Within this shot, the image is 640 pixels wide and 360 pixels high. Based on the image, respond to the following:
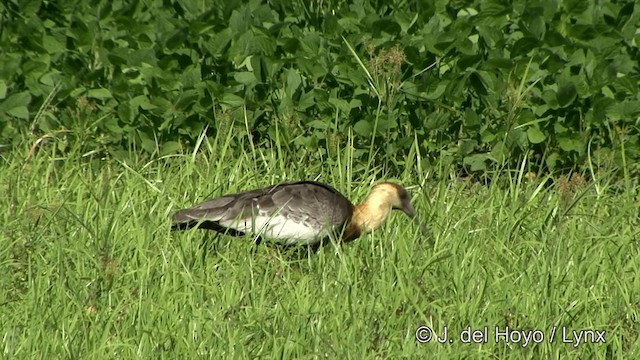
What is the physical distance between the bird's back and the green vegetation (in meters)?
0.10

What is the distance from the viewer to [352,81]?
6.80m

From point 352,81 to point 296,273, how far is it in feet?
5.15

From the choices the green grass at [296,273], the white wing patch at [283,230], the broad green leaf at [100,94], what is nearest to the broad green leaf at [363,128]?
the green grass at [296,273]

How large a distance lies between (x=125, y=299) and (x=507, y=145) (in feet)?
8.05

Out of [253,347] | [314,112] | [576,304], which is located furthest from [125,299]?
[314,112]

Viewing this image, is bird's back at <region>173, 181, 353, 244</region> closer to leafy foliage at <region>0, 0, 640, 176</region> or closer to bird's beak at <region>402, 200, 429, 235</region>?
bird's beak at <region>402, 200, 429, 235</region>

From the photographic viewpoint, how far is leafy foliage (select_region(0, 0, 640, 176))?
22.1 feet

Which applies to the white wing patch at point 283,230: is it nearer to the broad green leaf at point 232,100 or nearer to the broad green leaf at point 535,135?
the broad green leaf at point 232,100

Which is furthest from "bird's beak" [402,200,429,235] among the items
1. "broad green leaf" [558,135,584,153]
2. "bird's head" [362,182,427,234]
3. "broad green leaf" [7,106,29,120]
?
"broad green leaf" [7,106,29,120]

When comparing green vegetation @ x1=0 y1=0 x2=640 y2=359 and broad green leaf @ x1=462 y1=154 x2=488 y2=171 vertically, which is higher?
green vegetation @ x1=0 y1=0 x2=640 y2=359

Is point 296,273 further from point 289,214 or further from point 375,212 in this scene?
point 375,212

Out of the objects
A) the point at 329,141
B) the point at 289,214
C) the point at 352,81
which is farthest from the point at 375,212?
the point at 352,81

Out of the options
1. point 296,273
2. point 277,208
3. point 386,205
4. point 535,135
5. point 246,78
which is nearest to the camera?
point 296,273

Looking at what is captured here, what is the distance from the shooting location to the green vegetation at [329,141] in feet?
17.5
